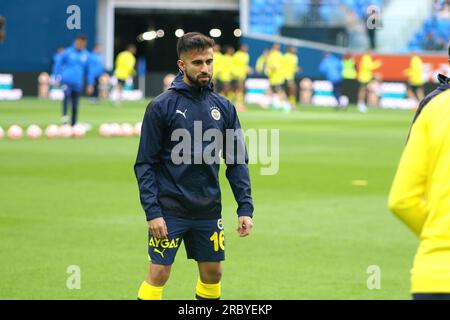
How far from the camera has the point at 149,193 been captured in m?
7.38

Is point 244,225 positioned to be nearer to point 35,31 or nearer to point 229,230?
point 229,230

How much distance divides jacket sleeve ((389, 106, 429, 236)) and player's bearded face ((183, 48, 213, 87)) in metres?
2.69

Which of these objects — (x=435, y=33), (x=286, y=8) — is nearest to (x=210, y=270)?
(x=435, y=33)

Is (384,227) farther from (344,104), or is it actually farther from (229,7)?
(229,7)

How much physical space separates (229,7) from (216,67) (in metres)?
8.59

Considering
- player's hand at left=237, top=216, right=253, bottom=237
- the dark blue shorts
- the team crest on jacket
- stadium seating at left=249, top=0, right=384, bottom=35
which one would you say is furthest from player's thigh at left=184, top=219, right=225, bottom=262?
stadium seating at left=249, top=0, right=384, bottom=35

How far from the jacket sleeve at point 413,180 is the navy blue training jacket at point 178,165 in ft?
8.79

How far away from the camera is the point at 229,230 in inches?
542

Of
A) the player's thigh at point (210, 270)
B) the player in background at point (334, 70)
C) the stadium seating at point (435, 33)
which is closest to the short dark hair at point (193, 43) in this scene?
the player's thigh at point (210, 270)

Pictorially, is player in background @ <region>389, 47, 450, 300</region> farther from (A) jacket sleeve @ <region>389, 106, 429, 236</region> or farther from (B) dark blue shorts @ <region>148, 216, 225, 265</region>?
(B) dark blue shorts @ <region>148, 216, 225, 265</region>

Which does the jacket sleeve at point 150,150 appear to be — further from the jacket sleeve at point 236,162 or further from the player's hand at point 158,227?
the jacket sleeve at point 236,162

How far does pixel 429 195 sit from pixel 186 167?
2.79 m

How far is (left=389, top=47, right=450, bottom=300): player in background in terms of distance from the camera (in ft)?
16.1
